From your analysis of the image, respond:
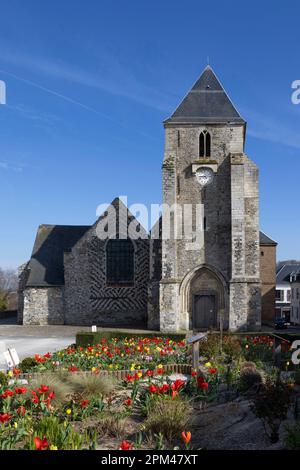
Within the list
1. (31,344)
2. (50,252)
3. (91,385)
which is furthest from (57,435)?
(50,252)

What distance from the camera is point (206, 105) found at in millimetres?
28203

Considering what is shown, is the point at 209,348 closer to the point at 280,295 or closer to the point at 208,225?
the point at 208,225

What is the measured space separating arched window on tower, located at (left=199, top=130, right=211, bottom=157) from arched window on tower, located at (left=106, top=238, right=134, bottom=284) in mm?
7508

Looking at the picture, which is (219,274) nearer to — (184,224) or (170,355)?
(184,224)

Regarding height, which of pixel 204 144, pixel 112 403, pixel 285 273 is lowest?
pixel 112 403

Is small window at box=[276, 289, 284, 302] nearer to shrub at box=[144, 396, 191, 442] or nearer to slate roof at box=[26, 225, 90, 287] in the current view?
slate roof at box=[26, 225, 90, 287]

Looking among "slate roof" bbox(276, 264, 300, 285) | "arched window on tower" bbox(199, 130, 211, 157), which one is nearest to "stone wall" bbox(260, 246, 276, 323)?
"arched window on tower" bbox(199, 130, 211, 157)

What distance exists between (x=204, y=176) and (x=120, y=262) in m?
7.98

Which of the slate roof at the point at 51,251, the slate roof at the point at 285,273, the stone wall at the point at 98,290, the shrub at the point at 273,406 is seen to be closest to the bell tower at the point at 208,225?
the stone wall at the point at 98,290

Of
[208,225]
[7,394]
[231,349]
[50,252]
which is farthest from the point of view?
[50,252]

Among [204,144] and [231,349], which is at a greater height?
[204,144]

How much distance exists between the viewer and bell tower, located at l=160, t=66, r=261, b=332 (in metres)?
25.8

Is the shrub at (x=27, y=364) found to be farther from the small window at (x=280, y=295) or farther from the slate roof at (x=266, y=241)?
the small window at (x=280, y=295)
